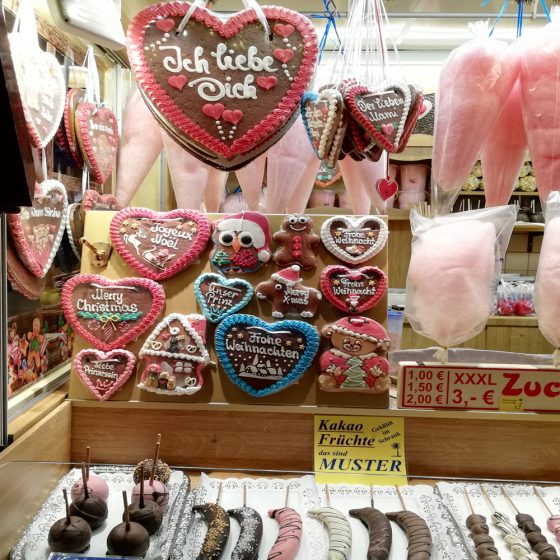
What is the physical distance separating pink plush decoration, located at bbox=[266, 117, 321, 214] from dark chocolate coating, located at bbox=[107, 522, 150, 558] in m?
0.94

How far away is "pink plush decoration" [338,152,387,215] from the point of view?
1.59 metres

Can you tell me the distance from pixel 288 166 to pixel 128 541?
1029 millimetres

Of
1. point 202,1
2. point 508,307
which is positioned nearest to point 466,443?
point 202,1

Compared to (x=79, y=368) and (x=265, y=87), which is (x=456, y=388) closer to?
(x=265, y=87)

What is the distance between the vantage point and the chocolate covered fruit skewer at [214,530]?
1178mm

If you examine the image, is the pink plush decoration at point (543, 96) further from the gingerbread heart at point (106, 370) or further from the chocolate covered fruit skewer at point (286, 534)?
the gingerbread heart at point (106, 370)

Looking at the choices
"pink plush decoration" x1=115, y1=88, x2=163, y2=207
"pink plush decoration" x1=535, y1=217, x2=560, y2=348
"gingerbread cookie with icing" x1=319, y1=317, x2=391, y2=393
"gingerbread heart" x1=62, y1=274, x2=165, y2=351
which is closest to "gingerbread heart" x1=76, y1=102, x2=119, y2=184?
"pink plush decoration" x1=115, y1=88, x2=163, y2=207

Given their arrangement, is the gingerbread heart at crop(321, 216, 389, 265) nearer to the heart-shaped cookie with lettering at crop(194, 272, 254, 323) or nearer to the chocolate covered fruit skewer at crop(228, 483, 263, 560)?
the heart-shaped cookie with lettering at crop(194, 272, 254, 323)

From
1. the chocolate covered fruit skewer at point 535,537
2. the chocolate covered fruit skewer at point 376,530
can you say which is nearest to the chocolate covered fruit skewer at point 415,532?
the chocolate covered fruit skewer at point 376,530

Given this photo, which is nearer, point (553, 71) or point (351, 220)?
point (553, 71)


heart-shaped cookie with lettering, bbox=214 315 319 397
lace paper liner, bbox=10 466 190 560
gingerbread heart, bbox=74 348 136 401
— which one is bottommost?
lace paper liner, bbox=10 466 190 560

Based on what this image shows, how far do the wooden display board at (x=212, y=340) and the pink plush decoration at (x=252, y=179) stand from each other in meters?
0.08

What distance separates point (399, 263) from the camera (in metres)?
3.98

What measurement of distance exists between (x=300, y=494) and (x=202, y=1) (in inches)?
48.1
